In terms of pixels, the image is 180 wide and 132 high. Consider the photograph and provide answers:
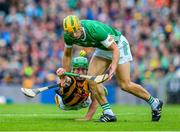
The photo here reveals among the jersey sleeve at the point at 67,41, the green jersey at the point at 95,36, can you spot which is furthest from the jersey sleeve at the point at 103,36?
the jersey sleeve at the point at 67,41

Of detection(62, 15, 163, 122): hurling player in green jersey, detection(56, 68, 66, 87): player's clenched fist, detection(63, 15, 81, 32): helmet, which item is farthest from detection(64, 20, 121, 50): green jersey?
detection(56, 68, 66, 87): player's clenched fist

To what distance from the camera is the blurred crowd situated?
2733 centimetres

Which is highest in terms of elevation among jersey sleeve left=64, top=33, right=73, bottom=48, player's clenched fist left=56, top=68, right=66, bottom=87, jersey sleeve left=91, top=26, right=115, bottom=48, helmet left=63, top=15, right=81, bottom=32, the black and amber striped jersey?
helmet left=63, top=15, right=81, bottom=32

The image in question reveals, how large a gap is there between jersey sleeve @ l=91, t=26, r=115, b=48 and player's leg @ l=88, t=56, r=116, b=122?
654mm

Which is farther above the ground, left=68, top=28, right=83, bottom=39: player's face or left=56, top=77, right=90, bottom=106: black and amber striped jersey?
left=68, top=28, right=83, bottom=39: player's face

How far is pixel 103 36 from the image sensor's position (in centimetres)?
1446

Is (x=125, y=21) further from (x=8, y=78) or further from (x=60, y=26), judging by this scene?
(x=8, y=78)

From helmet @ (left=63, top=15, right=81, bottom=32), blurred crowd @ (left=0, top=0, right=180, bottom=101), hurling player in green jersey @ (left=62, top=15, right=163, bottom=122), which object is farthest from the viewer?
blurred crowd @ (left=0, top=0, right=180, bottom=101)

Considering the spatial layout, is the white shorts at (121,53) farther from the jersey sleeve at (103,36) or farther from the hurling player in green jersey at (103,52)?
the jersey sleeve at (103,36)

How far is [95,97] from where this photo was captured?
14992 mm

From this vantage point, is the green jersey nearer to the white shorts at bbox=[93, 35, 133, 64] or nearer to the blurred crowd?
the white shorts at bbox=[93, 35, 133, 64]

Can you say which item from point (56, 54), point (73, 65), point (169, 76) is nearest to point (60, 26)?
point (56, 54)

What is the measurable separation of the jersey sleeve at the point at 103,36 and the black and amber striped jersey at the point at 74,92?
4.37 ft

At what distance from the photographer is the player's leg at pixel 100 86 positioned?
1484 cm
